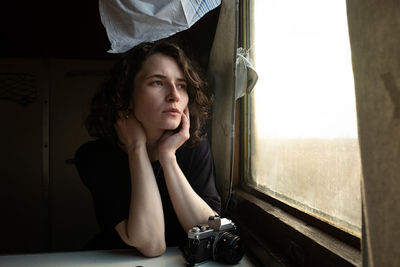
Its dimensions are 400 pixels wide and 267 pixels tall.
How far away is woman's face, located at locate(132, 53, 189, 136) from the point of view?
3.15 feet

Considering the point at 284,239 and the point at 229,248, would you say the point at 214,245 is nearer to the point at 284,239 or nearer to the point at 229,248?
the point at 229,248

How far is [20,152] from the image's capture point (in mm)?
2045

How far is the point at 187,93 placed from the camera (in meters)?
1.10

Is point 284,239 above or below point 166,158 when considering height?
below

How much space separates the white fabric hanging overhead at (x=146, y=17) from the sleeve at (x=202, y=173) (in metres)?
0.41

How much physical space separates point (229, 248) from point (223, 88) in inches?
21.3

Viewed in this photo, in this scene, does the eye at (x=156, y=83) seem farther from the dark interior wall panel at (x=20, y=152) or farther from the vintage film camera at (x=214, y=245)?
the dark interior wall panel at (x=20, y=152)

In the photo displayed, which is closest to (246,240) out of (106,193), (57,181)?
(106,193)

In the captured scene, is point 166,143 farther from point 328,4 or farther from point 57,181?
point 57,181

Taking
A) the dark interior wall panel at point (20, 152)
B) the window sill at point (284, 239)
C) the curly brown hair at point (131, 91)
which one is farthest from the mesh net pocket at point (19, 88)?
the window sill at point (284, 239)

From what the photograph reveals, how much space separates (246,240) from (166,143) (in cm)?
38

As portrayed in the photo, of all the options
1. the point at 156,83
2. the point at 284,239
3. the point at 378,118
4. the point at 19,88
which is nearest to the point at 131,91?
the point at 156,83

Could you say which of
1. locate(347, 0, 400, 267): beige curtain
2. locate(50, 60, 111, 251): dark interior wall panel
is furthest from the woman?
locate(50, 60, 111, 251): dark interior wall panel

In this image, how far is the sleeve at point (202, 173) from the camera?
3.22ft
